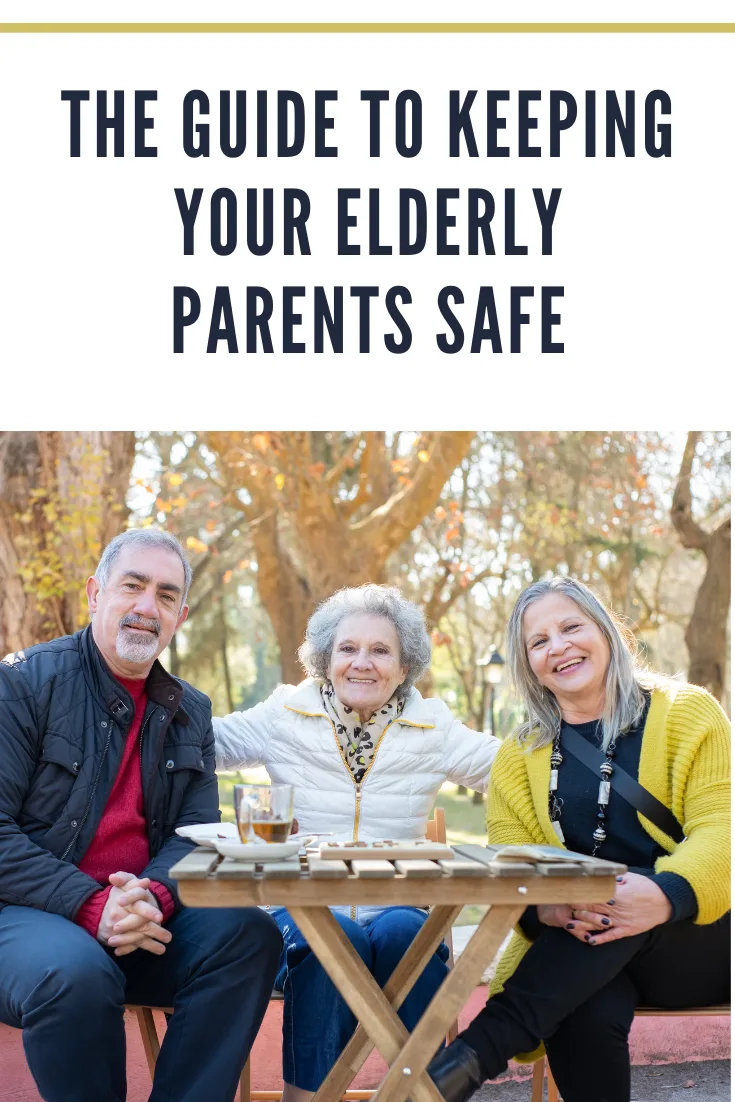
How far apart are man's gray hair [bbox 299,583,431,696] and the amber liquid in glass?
1.17 m

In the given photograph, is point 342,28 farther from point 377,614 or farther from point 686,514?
point 686,514

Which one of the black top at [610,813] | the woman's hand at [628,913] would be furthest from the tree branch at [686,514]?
the woman's hand at [628,913]

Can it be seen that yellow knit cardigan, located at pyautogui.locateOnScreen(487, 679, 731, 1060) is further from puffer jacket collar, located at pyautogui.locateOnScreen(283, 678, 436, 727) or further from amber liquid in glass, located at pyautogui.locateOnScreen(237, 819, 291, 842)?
amber liquid in glass, located at pyautogui.locateOnScreen(237, 819, 291, 842)

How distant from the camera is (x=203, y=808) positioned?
3.22 m

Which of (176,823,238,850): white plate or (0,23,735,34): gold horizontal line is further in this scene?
(0,23,735,34): gold horizontal line

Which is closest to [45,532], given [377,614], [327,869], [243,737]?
[243,737]

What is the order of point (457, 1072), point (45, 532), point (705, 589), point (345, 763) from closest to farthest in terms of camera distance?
point (457, 1072) < point (345, 763) < point (45, 532) < point (705, 589)

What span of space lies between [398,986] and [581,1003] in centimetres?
43

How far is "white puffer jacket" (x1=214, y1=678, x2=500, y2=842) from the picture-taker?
11.3 ft

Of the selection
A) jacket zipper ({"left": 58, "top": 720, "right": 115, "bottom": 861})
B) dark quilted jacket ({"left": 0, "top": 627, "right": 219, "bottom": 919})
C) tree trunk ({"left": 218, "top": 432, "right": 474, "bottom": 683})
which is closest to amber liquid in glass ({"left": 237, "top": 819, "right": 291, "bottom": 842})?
dark quilted jacket ({"left": 0, "top": 627, "right": 219, "bottom": 919})

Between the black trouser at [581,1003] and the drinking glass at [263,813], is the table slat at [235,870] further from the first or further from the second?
the black trouser at [581,1003]

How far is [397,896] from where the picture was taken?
7.49 ft

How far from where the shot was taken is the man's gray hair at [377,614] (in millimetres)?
3637

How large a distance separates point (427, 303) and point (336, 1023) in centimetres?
216
